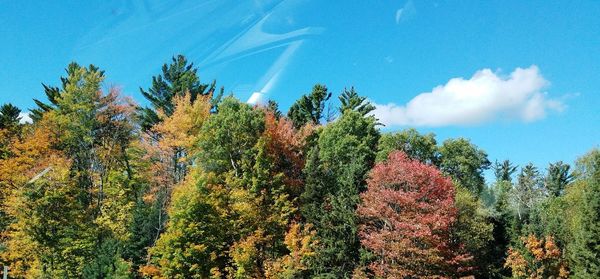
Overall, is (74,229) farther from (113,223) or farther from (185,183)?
(185,183)

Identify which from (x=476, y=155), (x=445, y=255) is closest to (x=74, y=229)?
(x=445, y=255)

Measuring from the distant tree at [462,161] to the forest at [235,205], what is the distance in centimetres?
1259

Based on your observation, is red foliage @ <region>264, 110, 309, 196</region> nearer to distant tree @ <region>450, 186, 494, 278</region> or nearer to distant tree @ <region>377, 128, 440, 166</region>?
distant tree @ <region>377, 128, 440, 166</region>

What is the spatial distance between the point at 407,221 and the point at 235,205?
11019mm

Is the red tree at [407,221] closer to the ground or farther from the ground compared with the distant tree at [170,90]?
closer to the ground

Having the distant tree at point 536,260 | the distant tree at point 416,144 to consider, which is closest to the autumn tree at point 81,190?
the distant tree at point 416,144

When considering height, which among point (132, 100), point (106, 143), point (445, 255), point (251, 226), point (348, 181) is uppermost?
point (132, 100)

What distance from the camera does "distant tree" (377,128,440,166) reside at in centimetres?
4638

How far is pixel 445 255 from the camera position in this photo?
31.9 m

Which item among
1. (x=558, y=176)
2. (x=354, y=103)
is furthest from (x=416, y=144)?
(x=558, y=176)

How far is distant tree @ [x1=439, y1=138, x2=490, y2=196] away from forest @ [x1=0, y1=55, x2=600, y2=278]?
495 inches

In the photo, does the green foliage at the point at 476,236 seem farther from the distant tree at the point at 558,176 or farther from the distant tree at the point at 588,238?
the distant tree at the point at 558,176

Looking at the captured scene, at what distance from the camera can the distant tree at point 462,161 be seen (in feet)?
190

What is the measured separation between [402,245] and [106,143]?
26.9m
